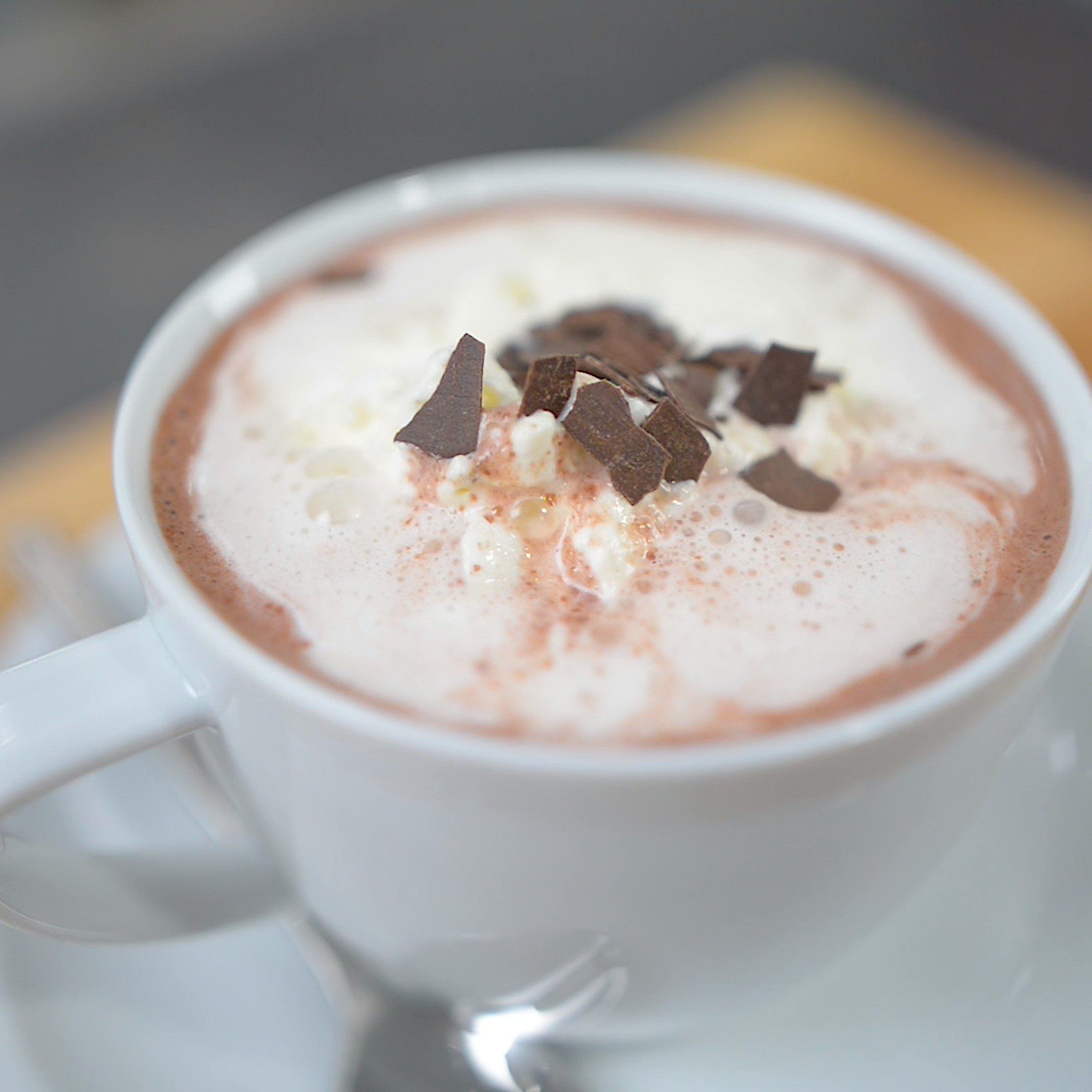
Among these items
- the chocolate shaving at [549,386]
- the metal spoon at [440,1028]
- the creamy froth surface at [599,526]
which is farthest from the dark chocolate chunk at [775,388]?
the metal spoon at [440,1028]

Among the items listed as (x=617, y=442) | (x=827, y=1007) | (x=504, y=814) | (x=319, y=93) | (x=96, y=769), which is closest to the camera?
(x=504, y=814)

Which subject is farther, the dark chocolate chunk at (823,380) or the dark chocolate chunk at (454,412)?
the dark chocolate chunk at (823,380)

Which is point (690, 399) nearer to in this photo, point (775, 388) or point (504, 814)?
point (775, 388)

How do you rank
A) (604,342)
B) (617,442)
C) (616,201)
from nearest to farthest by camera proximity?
(617,442), (604,342), (616,201)

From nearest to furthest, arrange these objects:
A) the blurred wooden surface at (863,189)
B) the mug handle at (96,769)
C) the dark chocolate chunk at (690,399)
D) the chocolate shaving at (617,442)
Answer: the mug handle at (96,769), the chocolate shaving at (617,442), the dark chocolate chunk at (690,399), the blurred wooden surface at (863,189)

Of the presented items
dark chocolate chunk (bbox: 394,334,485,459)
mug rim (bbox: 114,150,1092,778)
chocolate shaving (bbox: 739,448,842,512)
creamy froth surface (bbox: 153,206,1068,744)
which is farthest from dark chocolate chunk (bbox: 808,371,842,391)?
dark chocolate chunk (bbox: 394,334,485,459)

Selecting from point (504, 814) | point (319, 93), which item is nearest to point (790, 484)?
point (504, 814)

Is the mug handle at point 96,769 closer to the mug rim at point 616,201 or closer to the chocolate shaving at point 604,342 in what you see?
the mug rim at point 616,201
